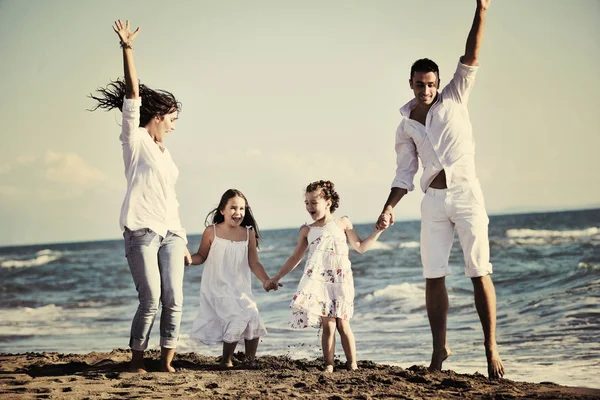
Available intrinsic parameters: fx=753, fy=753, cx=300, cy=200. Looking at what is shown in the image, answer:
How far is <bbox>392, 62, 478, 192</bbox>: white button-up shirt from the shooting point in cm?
433

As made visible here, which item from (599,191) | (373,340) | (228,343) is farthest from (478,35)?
(599,191)

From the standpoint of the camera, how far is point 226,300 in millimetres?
5152

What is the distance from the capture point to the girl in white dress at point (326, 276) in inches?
187

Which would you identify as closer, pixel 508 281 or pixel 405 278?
pixel 508 281

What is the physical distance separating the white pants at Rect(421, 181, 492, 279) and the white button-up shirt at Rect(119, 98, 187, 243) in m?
1.54

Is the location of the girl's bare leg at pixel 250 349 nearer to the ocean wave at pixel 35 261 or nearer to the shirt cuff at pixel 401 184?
the shirt cuff at pixel 401 184

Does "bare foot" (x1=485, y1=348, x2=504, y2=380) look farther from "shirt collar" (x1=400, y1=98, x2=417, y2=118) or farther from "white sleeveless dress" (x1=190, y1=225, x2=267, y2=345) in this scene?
"white sleeveless dress" (x1=190, y1=225, x2=267, y2=345)

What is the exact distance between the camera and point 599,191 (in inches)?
1004

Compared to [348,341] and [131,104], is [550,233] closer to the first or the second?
[348,341]

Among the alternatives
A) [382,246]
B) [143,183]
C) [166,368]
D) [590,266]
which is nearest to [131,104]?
[143,183]

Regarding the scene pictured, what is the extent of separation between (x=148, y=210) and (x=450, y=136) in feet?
5.97

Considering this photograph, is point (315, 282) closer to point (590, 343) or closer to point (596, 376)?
point (596, 376)

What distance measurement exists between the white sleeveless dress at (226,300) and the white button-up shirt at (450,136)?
57.6 inches

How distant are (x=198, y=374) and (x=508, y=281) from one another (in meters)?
9.85
